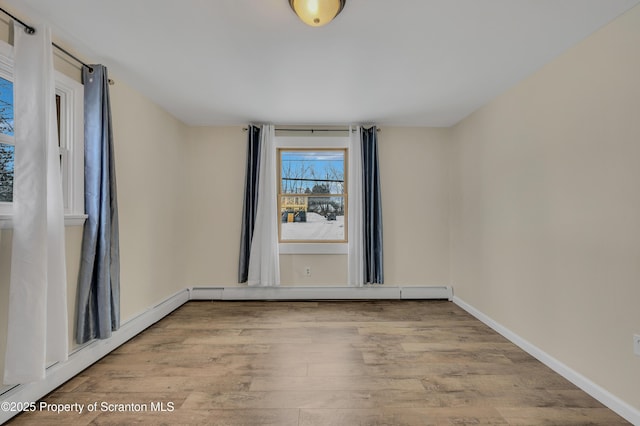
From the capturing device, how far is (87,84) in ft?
6.58

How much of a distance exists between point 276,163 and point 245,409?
2806 mm

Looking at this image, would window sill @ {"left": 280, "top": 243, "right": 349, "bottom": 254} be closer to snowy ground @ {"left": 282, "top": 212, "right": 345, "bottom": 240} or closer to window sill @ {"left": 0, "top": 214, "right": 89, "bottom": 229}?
snowy ground @ {"left": 282, "top": 212, "right": 345, "bottom": 240}

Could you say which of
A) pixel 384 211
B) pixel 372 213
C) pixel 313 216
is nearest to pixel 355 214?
pixel 372 213

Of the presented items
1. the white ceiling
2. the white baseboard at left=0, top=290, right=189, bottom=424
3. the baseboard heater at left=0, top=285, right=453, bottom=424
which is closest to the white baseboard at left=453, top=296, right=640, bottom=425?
the baseboard heater at left=0, top=285, right=453, bottom=424

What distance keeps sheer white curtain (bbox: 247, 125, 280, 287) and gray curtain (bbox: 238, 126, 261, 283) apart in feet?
→ 0.23

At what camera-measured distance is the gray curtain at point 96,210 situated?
1962mm

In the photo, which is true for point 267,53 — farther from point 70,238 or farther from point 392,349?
point 392,349

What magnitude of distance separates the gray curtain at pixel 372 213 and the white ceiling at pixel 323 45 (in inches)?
30.8

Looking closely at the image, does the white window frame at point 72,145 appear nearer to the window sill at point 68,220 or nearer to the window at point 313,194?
the window sill at point 68,220

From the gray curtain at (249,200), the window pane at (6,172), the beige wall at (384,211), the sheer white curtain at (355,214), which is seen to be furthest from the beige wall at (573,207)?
the window pane at (6,172)

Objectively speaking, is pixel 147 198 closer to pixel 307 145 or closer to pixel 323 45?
pixel 307 145

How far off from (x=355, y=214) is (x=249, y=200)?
1.40m

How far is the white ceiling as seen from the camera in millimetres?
1546

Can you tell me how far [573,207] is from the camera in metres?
1.88
